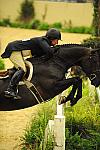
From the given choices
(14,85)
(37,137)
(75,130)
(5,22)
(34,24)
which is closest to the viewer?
(14,85)

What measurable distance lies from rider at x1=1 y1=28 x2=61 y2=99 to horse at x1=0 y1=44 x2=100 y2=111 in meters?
0.15

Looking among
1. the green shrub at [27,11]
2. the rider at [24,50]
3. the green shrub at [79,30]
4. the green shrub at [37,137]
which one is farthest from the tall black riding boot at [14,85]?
the green shrub at [27,11]

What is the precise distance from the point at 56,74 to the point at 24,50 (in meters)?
0.62

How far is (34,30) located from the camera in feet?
114

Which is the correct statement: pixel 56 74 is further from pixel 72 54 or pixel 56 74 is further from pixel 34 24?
pixel 34 24

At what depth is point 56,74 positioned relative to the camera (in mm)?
6758

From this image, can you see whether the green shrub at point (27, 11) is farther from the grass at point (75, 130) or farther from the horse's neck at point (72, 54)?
the horse's neck at point (72, 54)

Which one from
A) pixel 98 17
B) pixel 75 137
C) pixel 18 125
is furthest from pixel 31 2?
pixel 75 137

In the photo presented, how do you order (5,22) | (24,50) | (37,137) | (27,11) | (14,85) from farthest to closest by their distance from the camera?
1. (27,11)
2. (5,22)
3. (37,137)
4. (24,50)
5. (14,85)

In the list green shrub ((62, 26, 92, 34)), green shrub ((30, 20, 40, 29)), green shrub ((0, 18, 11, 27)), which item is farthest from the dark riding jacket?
green shrub ((0, 18, 11, 27))

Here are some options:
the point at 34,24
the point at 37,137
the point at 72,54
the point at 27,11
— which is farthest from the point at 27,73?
the point at 27,11

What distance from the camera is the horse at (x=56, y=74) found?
264 inches

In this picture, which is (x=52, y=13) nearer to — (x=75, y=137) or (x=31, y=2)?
(x=31, y=2)

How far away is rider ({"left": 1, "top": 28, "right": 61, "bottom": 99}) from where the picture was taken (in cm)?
654
